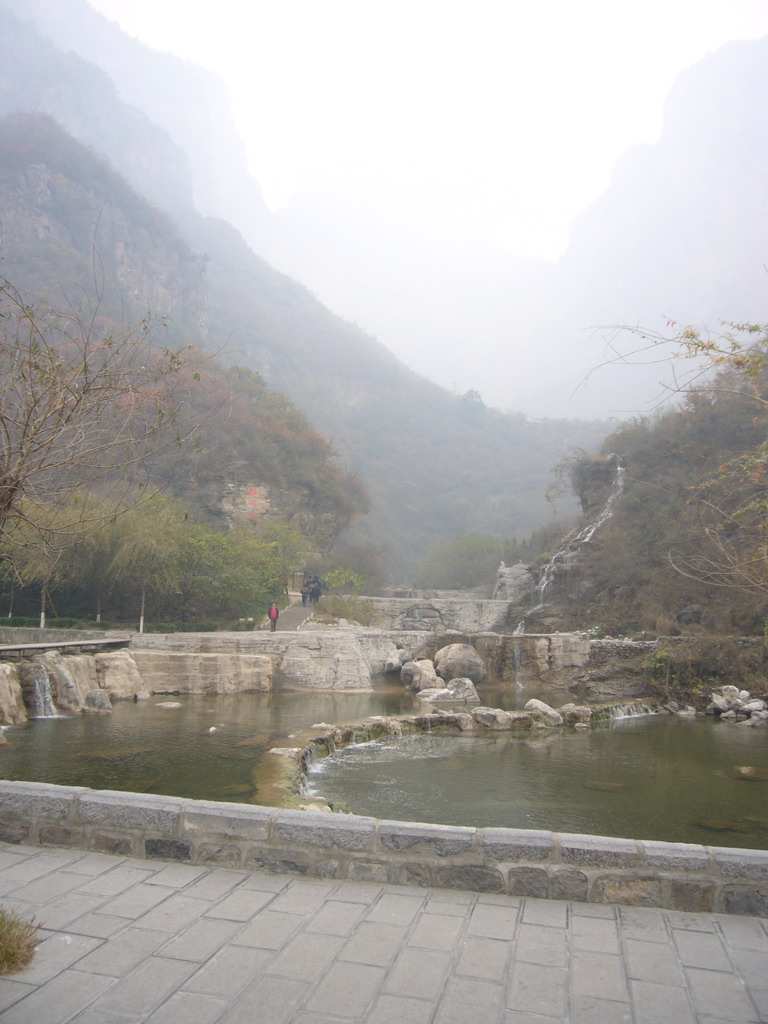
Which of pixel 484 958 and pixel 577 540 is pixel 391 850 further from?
pixel 577 540

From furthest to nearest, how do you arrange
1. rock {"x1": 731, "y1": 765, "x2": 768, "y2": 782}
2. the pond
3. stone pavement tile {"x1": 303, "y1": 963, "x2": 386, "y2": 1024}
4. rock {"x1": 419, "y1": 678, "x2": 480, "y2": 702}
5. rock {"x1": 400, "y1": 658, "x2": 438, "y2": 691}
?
rock {"x1": 400, "y1": 658, "x2": 438, "y2": 691} < rock {"x1": 419, "y1": 678, "x2": 480, "y2": 702} < rock {"x1": 731, "y1": 765, "x2": 768, "y2": 782} < the pond < stone pavement tile {"x1": 303, "y1": 963, "x2": 386, "y2": 1024}

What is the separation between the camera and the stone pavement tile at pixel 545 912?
10.7 feet

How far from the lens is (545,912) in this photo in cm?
337

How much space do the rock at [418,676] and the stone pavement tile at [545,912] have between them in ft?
51.9

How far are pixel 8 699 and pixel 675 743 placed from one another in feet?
41.8

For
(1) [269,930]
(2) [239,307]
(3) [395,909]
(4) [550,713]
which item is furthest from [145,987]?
(2) [239,307]

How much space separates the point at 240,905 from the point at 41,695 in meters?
11.9

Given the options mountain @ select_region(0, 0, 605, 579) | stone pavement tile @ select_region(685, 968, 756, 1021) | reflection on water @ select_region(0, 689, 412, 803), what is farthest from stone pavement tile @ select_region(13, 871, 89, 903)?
mountain @ select_region(0, 0, 605, 579)

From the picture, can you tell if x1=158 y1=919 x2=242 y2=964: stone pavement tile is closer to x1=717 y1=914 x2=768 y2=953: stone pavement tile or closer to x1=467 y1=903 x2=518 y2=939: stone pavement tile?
x1=467 y1=903 x2=518 y2=939: stone pavement tile

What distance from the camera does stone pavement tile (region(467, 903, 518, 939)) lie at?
3.14 m

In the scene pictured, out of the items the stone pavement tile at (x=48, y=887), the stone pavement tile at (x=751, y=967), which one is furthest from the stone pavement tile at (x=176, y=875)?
the stone pavement tile at (x=751, y=967)

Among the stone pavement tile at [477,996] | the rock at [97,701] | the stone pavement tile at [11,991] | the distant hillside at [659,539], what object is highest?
the distant hillside at [659,539]

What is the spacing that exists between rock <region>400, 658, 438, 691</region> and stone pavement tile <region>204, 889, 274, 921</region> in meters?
15.9

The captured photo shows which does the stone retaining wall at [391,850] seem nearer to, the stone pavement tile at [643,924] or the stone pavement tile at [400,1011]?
A: the stone pavement tile at [643,924]
